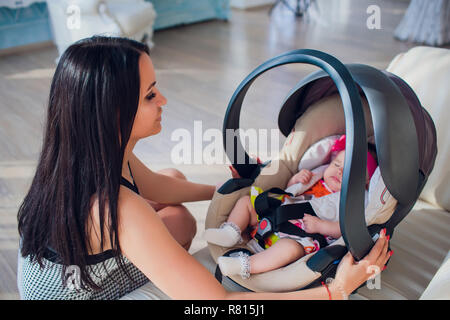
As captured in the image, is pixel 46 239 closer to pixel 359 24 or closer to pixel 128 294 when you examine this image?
pixel 128 294

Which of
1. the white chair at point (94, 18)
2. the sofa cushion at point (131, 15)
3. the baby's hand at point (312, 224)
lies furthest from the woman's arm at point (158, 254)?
the sofa cushion at point (131, 15)

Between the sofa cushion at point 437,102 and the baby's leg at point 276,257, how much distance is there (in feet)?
2.33

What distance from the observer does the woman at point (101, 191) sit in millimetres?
951

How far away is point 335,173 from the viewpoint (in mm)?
1581

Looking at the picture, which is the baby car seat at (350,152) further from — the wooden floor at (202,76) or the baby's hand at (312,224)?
the wooden floor at (202,76)

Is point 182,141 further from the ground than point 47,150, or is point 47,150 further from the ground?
point 47,150

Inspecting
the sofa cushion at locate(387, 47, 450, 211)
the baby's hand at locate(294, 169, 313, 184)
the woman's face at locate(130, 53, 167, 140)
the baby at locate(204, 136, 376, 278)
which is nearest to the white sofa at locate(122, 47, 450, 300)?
the sofa cushion at locate(387, 47, 450, 211)

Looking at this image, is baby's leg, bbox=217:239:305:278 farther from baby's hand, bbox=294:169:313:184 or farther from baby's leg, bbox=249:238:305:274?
baby's hand, bbox=294:169:313:184

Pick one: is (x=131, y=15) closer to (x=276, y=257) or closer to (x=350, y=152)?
(x=276, y=257)

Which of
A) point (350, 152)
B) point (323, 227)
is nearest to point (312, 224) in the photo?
point (323, 227)

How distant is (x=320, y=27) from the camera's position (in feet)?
16.8
